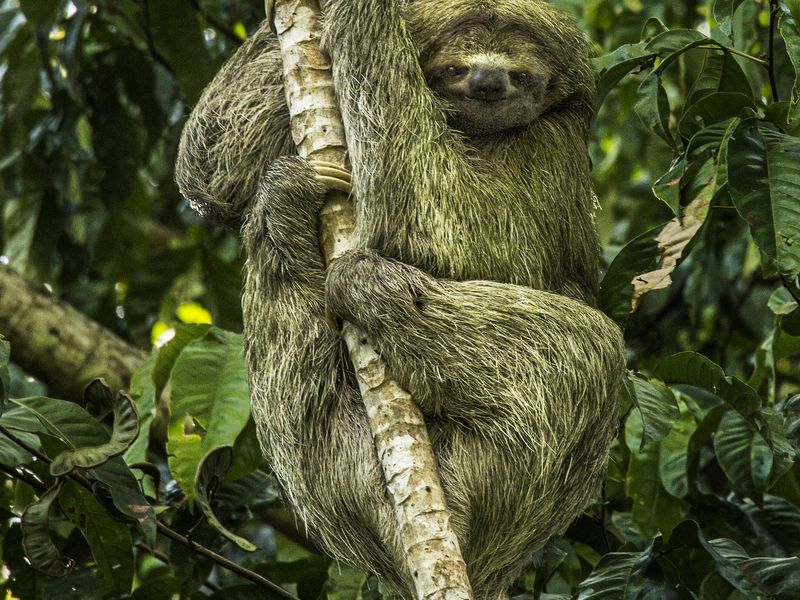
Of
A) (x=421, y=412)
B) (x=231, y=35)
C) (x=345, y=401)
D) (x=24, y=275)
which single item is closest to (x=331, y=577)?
(x=345, y=401)

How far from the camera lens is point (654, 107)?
5.38 meters

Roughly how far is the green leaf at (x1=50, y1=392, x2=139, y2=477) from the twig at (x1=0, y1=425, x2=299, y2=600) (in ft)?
0.66

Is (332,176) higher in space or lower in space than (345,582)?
higher

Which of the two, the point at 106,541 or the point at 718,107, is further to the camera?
the point at 106,541

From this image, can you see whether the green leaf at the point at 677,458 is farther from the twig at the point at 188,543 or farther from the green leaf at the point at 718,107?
the twig at the point at 188,543

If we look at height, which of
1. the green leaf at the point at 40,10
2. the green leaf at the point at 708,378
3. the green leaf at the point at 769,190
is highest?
the green leaf at the point at 40,10

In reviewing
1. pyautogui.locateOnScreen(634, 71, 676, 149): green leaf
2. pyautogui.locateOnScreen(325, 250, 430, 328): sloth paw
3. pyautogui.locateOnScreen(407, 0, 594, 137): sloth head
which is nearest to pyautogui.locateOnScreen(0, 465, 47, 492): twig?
pyautogui.locateOnScreen(325, 250, 430, 328): sloth paw

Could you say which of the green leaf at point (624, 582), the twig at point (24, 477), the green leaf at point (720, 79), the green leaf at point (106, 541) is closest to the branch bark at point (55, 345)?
the twig at point (24, 477)

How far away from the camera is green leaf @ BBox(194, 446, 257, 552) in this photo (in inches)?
205

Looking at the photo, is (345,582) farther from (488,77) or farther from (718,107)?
(718,107)

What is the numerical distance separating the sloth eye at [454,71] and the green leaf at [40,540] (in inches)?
118

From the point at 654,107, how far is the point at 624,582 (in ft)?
7.87

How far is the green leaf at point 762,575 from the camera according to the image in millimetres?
4902

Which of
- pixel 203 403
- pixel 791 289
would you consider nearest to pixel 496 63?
pixel 791 289
